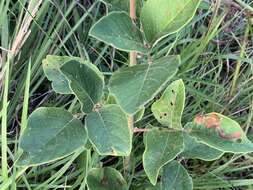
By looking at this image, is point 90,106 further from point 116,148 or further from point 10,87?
point 10,87

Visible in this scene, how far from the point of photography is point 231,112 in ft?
4.69

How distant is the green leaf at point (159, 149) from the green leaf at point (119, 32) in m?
0.19

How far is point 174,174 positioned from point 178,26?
37 centimetres

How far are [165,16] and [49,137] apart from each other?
0.27 metres

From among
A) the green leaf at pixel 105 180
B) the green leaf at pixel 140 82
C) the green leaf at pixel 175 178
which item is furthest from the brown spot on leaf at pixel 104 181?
the green leaf at pixel 140 82

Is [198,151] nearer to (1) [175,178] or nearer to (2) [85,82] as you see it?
(1) [175,178]

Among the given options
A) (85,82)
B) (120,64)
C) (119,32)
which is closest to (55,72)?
(85,82)

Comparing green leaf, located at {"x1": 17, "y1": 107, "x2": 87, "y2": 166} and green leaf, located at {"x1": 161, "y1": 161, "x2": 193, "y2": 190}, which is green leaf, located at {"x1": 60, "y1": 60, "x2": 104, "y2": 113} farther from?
green leaf, located at {"x1": 161, "y1": 161, "x2": 193, "y2": 190}

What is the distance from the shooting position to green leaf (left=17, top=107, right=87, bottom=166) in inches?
32.7

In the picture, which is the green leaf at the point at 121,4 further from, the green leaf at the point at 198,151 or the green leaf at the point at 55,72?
the green leaf at the point at 198,151

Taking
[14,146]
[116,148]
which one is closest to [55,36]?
[14,146]

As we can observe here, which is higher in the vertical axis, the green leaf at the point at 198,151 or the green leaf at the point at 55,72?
the green leaf at the point at 55,72

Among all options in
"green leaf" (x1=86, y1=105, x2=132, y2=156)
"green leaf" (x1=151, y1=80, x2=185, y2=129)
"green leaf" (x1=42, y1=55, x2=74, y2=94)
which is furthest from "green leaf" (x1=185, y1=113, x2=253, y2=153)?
"green leaf" (x1=42, y1=55, x2=74, y2=94)

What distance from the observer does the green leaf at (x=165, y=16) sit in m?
0.72
